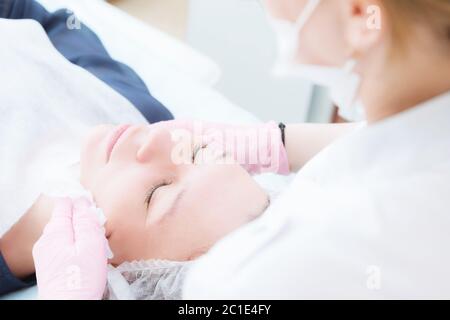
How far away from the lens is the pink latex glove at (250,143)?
101cm

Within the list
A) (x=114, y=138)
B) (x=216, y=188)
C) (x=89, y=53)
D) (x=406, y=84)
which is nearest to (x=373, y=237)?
(x=406, y=84)

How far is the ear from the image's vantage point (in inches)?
20.2

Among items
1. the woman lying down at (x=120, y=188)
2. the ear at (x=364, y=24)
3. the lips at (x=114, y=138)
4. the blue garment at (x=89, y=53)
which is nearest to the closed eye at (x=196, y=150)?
the woman lying down at (x=120, y=188)

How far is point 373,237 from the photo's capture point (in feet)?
1.72

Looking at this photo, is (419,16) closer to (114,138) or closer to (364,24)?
(364,24)

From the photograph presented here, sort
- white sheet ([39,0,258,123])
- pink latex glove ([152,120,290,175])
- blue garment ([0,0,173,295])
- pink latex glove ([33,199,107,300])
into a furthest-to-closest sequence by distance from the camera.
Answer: white sheet ([39,0,258,123]) → blue garment ([0,0,173,295]) → pink latex glove ([152,120,290,175]) → pink latex glove ([33,199,107,300])

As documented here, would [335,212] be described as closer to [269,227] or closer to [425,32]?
[269,227]

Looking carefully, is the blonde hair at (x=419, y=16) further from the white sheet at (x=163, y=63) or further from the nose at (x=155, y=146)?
the white sheet at (x=163, y=63)

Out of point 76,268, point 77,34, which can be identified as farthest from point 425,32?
point 77,34

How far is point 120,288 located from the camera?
80 cm

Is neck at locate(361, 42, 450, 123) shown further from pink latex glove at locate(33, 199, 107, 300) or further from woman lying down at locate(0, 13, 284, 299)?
pink latex glove at locate(33, 199, 107, 300)

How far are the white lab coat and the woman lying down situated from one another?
10.0 inches

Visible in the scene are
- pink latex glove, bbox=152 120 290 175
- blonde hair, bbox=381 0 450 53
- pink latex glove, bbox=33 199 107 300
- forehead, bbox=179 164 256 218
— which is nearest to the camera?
blonde hair, bbox=381 0 450 53

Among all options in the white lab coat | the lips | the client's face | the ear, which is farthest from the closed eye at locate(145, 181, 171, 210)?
the ear
